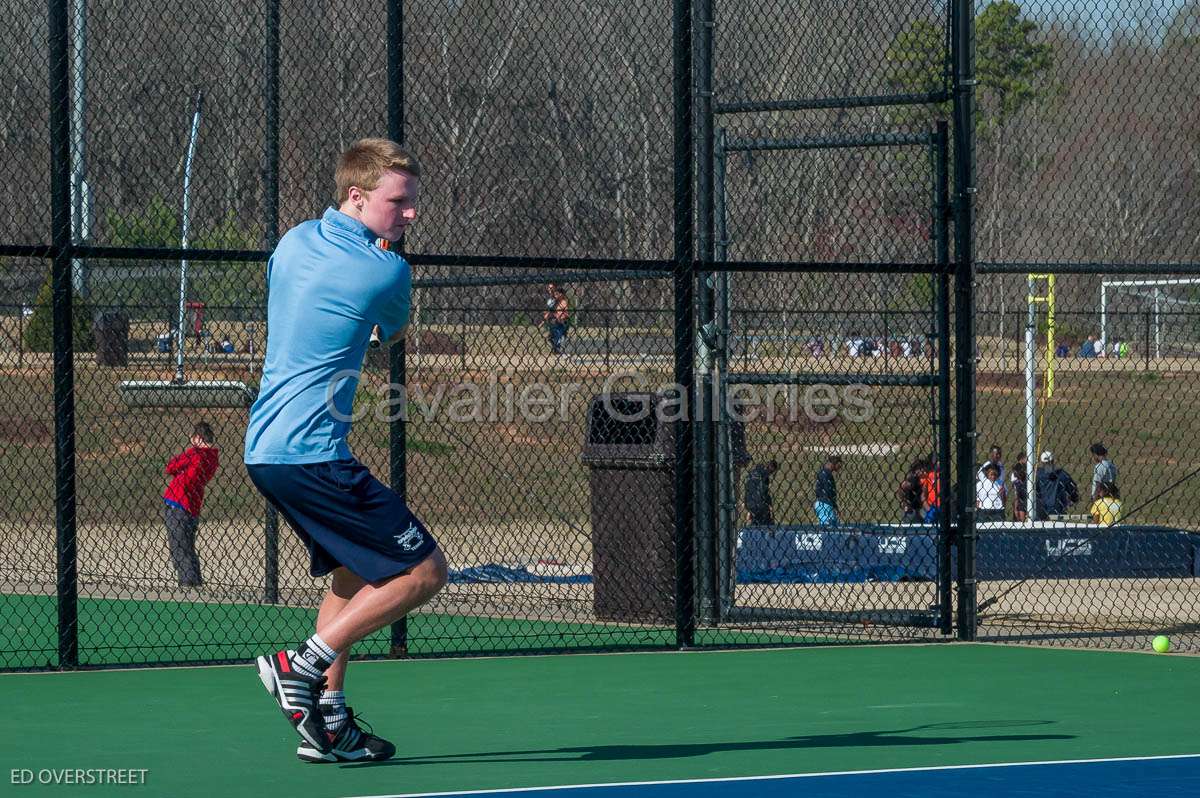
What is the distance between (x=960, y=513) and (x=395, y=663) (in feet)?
9.93

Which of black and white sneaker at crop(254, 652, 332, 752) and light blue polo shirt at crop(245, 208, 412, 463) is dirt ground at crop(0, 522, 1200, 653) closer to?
black and white sneaker at crop(254, 652, 332, 752)

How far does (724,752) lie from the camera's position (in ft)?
21.7

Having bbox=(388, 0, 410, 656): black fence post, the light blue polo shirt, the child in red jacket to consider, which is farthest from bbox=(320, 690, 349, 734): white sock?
the child in red jacket

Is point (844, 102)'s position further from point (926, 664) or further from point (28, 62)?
point (28, 62)

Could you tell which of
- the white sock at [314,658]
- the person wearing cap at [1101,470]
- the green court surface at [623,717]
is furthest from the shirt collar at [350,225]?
the person wearing cap at [1101,470]

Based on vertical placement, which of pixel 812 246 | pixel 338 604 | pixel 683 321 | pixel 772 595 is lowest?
pixel 772 595

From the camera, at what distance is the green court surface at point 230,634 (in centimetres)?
941

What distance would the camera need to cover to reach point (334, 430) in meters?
5.93

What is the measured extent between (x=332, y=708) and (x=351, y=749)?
0.51ft

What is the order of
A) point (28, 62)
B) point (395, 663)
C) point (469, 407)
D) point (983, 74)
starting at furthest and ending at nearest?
point (983, 74) → point (469, 407) → point (28, 62) → point (395, 663)

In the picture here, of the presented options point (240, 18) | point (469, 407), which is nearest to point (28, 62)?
point (240, 18)

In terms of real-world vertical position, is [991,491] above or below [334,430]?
below

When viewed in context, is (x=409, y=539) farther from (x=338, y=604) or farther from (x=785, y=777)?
(x=785, y=777)

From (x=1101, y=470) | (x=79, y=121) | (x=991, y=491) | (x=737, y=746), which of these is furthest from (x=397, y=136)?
(x=991, y=491)
